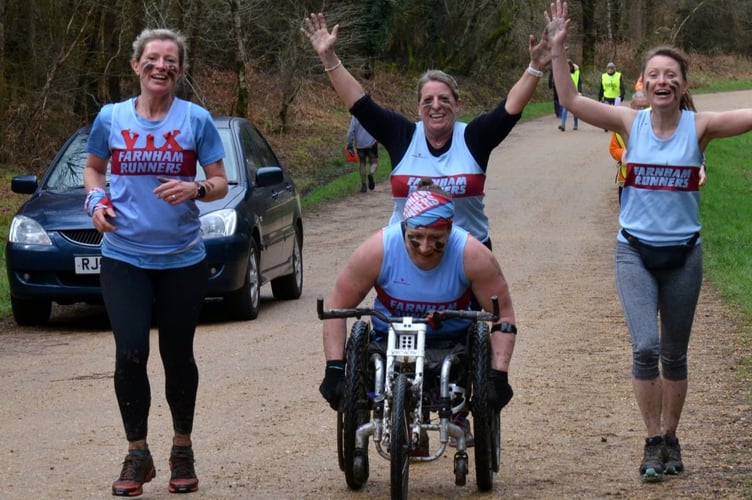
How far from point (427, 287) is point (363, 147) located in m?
19.4

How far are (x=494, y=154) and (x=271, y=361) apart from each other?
891 inches

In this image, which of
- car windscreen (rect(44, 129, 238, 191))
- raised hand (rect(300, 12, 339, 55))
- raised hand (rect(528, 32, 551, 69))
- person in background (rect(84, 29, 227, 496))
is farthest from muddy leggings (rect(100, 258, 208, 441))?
car windscreen (rect(44, 129, 238, 191))

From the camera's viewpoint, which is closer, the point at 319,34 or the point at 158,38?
the point at 158,38

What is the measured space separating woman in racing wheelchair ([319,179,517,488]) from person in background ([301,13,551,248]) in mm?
463

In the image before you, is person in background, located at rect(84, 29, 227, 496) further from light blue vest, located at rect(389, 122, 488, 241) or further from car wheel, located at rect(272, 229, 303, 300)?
car wheel, located at rect(272, 229, 303, 300)

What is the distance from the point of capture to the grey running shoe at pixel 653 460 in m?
6.29

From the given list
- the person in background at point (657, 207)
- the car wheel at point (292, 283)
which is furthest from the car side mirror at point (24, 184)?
the person in background at point (657, 207)

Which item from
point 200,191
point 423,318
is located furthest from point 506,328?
point 200,191

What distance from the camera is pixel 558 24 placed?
21.4 feet

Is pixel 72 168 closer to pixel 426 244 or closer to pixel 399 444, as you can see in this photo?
pixel 426 244

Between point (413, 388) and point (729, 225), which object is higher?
point (413, 388)

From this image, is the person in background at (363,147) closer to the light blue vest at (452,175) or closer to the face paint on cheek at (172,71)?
the light blue vest at (452,175)

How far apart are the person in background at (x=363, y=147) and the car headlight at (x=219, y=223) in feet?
41.5

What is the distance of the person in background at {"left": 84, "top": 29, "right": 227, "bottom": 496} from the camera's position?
6121 millimetres
